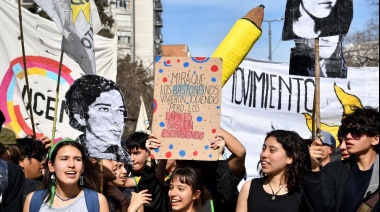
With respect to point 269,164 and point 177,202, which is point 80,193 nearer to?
point 177,202

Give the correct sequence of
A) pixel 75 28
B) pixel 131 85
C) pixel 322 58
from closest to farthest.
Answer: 1. pixel 75 28
2. pixel 322 58
3. pixel 131 85

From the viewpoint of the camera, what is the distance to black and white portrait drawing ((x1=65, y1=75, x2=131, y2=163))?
641 cm

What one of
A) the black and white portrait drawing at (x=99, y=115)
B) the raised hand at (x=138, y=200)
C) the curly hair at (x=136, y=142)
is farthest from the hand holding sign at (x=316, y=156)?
the curly hair at (x=136, y=142)

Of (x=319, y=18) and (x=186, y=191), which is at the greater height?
(x=319, y=18)

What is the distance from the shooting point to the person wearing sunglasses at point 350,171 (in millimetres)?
5336

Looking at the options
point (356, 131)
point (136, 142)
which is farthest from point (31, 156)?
point (356, 131)

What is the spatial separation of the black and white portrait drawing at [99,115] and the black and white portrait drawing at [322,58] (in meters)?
2.85

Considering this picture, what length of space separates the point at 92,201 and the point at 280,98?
18.9ft

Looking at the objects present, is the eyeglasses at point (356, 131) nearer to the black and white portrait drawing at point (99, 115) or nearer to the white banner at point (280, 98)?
the black and white portrait drawing at point (99, 115)

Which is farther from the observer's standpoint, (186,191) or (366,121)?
(186,191)

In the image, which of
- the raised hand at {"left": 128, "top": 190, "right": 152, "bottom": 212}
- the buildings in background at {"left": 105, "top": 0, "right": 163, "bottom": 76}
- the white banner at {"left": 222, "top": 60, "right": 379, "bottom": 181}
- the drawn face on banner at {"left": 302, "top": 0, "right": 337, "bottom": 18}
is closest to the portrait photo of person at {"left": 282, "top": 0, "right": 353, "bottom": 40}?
the drawn face on banner at {"left": 302, "top": 0, "right": 337, "bottom": 18}

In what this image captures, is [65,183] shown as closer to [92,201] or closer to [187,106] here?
[92,201]

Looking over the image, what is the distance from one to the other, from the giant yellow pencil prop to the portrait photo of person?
0.30 m

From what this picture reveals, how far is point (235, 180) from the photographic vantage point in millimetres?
5980
